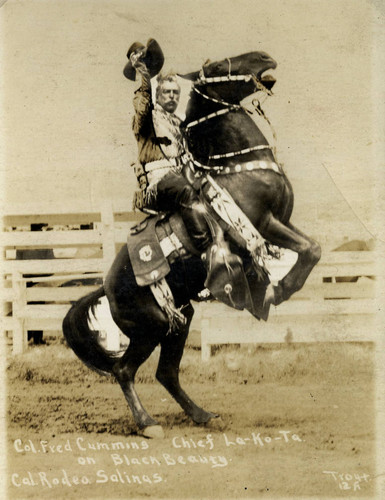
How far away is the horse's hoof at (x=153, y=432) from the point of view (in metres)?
3.56

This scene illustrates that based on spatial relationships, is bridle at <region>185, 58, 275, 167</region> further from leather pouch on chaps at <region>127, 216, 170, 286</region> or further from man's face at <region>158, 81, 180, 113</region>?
leather pouch on chaps at <region>127, 216, 170, 286</region>

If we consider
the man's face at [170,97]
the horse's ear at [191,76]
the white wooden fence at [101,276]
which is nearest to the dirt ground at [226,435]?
the white wooden fence at [101,276]

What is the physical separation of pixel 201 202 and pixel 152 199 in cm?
28

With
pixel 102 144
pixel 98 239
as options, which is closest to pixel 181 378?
pixel 98 239

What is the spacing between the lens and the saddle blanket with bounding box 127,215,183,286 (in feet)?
11.6

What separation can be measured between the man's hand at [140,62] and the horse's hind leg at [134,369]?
152 centimetres

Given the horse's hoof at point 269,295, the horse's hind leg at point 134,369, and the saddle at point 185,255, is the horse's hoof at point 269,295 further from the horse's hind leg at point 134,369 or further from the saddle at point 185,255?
the horse's hind leg at point 134,369

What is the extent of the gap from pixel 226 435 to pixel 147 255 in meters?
1.14

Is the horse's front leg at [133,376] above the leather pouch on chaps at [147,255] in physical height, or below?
below

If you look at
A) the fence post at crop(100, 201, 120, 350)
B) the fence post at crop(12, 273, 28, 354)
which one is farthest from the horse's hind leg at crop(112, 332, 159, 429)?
the fence post at crop(12, 273, 28, 354)

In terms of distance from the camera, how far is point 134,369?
3568mm

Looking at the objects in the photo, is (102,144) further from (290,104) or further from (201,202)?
(290,104)

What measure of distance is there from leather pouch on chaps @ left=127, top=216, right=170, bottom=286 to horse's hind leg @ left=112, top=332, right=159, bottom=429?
34cm

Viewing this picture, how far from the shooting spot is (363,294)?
3.64 m
